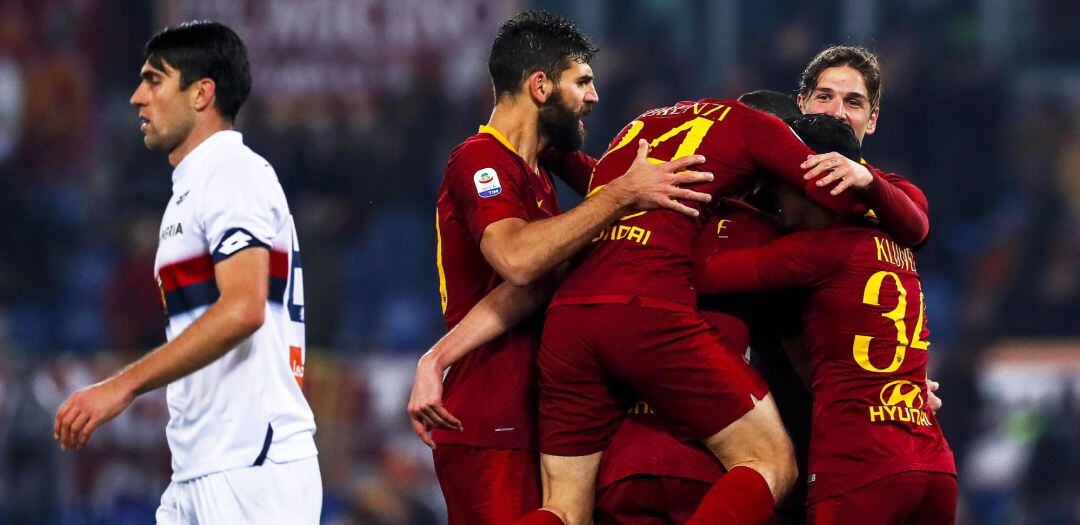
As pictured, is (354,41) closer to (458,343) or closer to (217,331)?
(458,343)

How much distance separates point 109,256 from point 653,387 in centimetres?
795

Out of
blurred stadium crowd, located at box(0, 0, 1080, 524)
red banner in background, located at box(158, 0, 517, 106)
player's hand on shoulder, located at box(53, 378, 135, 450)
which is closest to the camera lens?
player's hand on shoulder, located at box(53, 378, 135, 450)

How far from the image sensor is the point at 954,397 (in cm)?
979

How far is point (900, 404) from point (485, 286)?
1.30m

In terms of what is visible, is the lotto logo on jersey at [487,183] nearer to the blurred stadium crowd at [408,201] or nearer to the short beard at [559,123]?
the short beard at [559,123]

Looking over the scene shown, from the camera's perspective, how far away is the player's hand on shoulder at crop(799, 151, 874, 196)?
3689 mm

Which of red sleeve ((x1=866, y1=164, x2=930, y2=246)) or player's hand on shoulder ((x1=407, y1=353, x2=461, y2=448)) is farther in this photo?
player's hand on shoulder ((x1=407, y1=353, x2=461, y2=448))

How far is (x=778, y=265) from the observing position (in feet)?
12.5

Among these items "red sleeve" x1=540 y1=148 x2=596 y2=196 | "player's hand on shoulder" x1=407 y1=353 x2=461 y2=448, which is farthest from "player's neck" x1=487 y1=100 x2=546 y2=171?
"player's hand on shoulder" x1=407 y1=353 x2=461 y2=448

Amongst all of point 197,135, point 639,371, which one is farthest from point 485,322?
point 197,135

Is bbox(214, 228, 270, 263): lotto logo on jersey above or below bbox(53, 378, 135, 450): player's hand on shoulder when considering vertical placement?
above

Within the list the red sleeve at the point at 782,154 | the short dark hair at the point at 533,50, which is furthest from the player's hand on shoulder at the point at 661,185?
the short dark hair at the point at 533,50

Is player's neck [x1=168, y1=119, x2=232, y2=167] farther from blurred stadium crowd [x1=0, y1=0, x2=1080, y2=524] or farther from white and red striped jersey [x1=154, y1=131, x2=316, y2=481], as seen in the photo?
blurred stadium crowd [x1=0, y1=0, x2=1080, y2=524]

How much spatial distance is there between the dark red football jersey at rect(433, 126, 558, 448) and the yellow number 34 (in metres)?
0.99
